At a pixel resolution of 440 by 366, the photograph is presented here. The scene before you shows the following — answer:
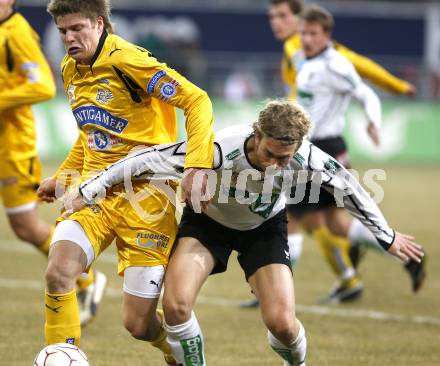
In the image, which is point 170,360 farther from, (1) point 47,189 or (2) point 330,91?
(2) point 330,91

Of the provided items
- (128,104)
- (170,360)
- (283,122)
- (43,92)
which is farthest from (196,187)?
(43,92)

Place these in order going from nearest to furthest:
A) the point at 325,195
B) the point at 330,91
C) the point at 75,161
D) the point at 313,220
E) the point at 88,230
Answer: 1. the point at 88,230
2. the point at 75,161
3. the point at 325,195
4. the point at 330,91
5. the point at 313,220

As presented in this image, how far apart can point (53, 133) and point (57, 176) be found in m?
12.5

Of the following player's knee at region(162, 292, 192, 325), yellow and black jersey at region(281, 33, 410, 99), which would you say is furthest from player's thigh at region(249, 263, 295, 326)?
yellow and black jersey at region(281, 33, 410, 99)

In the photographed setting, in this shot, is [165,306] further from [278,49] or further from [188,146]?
[278,49]

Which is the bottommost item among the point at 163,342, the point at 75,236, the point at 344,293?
the point at 344,293

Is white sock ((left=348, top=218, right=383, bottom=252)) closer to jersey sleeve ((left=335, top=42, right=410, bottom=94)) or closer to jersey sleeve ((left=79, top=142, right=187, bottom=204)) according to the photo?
jersey sleeve ((left=335, top=42, right=410, bottom=94))

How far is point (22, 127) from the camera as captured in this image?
6.66 m

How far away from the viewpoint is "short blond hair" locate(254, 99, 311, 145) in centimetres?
441

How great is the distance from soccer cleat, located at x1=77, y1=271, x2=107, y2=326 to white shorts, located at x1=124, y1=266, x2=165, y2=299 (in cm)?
155

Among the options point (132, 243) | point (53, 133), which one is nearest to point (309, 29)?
point (132, 243)

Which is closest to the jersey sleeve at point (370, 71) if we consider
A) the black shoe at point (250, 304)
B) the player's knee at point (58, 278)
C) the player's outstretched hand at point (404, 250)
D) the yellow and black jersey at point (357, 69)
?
the yellow and black jersey at point (357, 69)

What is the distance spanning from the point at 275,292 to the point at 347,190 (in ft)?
2.17

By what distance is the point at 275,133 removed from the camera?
4.41 meters
